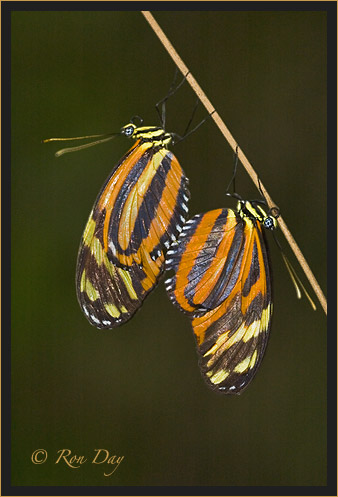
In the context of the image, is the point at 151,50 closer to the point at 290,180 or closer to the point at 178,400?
the point at 290,180

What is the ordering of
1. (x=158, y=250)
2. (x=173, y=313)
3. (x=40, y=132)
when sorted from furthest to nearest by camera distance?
(x=173, y=313) → (x=40, y=132) → (x=158, y=250)

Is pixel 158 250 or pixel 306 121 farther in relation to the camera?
pixel 306 121

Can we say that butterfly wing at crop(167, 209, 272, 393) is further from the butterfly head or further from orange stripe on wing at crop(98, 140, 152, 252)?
orange stripe on wing at crop(98, 140, 152, 252)

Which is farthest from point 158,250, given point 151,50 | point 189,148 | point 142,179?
point 151,50

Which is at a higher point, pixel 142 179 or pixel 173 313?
pixel 142 179

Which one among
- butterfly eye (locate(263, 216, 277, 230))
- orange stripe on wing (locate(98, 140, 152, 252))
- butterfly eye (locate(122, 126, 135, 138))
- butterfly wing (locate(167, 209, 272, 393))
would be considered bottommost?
butterfly wing (locate(167, 209, 272, 393))

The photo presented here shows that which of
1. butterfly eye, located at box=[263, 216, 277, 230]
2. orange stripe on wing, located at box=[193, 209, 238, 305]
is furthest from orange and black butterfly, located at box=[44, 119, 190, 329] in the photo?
butterfly eye, located at box=[263, 216, 277, 230]
